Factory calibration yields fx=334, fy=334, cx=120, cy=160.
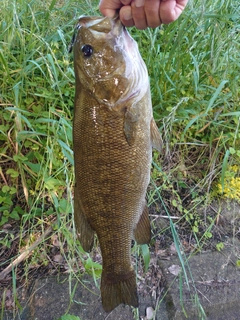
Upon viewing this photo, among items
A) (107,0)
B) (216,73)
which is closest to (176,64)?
(216,73)

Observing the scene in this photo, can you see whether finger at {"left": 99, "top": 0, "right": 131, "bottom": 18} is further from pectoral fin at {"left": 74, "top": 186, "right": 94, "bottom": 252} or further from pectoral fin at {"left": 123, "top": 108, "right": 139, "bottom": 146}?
pectoral fin at {"left": 74, "top": 186, "right": 94, "bottom": 252}

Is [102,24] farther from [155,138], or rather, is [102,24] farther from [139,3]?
[155,138]

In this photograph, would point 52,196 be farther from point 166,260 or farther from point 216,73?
point 216,73

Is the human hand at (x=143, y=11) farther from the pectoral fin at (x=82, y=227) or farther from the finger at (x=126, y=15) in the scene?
the pectoral fin at (x=82, y=227)

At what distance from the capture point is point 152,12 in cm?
132

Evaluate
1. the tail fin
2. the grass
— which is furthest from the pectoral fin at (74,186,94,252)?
the grass

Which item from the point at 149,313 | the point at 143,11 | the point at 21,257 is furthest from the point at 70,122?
the point at 149,313

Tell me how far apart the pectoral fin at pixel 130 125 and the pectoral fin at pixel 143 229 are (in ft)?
1.11

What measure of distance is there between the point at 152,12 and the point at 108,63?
26cm

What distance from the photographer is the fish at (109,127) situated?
131cm

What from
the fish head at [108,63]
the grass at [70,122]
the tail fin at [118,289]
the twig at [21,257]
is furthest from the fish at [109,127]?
the twig at [21,257]

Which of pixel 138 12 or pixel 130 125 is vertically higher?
pixel 138 12

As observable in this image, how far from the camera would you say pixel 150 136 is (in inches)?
55.6

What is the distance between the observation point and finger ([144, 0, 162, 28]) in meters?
1.30
